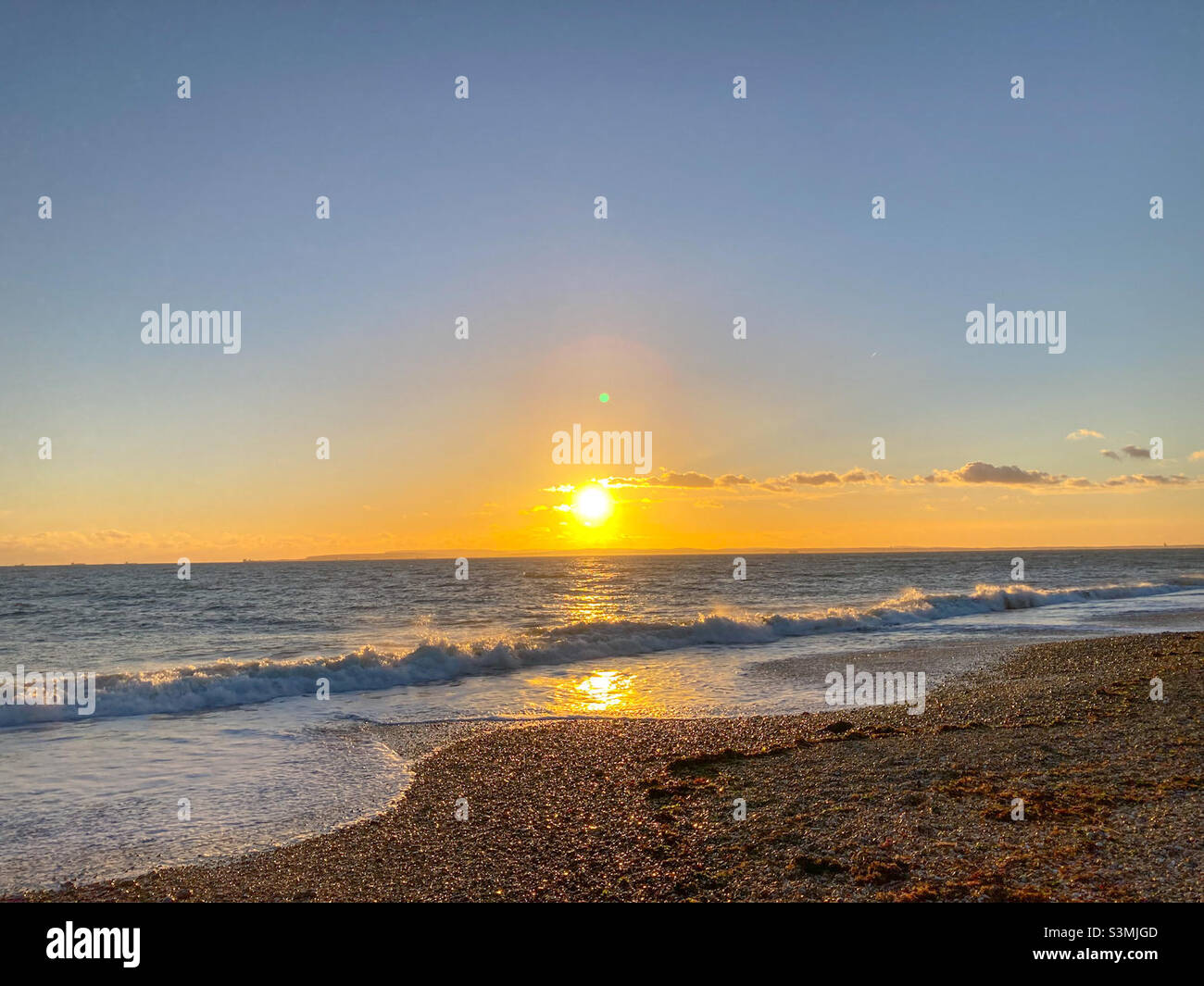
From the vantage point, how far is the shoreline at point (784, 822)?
648cm

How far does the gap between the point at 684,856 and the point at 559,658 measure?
62.7 ft

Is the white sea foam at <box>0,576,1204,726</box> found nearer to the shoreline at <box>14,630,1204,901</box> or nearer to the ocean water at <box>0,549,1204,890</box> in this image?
the ocean water at <box>0,549,1204,890</box>

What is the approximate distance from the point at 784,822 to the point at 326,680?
51.8ft

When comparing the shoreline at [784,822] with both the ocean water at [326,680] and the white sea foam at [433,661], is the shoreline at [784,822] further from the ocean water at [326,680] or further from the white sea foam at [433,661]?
the white sea foam at [433,661]

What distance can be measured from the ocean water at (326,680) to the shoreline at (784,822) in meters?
1.28

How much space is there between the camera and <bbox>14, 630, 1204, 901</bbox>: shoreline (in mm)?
6477

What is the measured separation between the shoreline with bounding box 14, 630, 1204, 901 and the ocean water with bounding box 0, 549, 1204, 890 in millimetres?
1278

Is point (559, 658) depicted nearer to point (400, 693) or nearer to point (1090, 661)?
point (400, 693)

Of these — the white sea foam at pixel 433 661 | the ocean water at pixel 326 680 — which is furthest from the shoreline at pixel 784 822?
the white sea foam at pixel 433 661

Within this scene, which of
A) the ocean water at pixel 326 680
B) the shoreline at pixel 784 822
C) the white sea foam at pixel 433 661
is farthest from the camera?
the white sea foam at pixel 433 661

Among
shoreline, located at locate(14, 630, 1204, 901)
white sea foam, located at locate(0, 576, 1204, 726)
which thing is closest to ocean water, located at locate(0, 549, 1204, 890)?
white sea foam, located at locate(0, 576, 1204, 726)

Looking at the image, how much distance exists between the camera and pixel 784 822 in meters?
8.08
